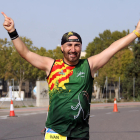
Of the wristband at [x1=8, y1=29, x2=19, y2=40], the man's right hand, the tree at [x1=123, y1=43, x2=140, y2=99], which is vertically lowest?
the wristband at [x1=8, y1=29, x2=19, y2=40]

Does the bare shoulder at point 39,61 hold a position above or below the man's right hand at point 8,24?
below

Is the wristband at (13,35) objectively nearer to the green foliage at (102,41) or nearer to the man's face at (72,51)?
the man's face at (72,51)

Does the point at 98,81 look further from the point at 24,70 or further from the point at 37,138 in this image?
the point at 37,138

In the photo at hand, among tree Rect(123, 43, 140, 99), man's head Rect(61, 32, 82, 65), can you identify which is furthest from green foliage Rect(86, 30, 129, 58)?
man's head Rect(61, 32, 82, 65)

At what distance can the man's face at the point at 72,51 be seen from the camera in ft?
11.1

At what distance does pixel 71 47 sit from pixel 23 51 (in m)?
0.50

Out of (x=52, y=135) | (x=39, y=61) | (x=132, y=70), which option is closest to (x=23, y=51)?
(x=39, y=61)

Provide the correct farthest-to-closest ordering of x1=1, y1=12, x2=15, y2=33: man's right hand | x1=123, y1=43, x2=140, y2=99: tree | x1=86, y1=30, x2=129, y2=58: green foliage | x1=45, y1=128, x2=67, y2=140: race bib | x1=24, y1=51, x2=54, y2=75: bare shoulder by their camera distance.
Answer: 1. x1=86, y1=30, x2=129, y2=58: green foliage
2. x1=123, y1=43, x2=140, y2=99: tree
3. x1=24, y1=51, x2=54, y2=75: bare shoulder
4. x1=45, y1=128, x2=67, y2=140: race bib
5. x1=1, y1=12, x2=15, y2=33: man's right hand

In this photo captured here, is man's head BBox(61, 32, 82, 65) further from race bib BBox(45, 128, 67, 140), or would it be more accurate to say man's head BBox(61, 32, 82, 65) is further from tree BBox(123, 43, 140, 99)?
tree BBox(123, 43, 140, 99)

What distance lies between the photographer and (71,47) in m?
3.40

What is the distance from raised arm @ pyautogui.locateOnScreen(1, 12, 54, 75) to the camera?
3207mm

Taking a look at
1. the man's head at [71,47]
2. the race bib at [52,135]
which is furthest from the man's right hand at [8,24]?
the race bib at [52,135]

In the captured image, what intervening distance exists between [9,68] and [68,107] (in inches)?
2077

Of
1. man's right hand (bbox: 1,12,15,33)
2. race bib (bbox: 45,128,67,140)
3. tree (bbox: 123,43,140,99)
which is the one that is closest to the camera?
man's right hand (bbox: 1,12,15,33)
